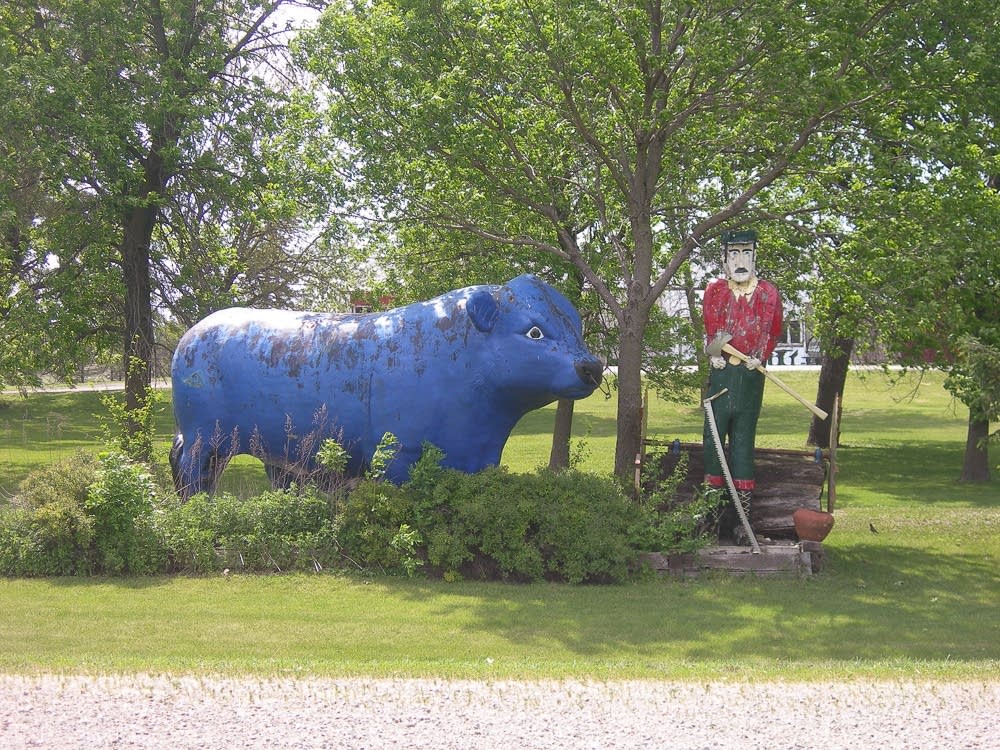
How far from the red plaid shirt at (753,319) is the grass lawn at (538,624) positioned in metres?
2.25

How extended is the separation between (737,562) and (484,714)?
5041 millimetres

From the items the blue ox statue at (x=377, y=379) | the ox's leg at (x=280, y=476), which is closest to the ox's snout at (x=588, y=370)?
the blue ox statue at (x=377, y=379)

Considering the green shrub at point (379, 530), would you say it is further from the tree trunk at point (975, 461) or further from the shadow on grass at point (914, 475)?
the tree trunk at point (975, 461)

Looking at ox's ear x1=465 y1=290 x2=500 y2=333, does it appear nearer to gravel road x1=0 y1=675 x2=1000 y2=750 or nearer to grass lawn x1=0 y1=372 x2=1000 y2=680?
grass lawn x1=0 y1=372 x2=1000 y2=680

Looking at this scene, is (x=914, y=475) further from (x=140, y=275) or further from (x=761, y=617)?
(x=140, y=275)

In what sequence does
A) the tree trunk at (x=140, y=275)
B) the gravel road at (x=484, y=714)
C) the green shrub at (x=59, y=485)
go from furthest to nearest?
the tree trunk at (x=140, y=275)
the green shrub at (x=59, y=485)
the gravel road at (x=484, y=714)

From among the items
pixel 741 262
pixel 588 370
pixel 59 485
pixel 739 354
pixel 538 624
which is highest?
pixel 741 262

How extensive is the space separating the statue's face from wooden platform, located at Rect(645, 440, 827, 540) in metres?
1.86

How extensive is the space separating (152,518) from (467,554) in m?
2.93

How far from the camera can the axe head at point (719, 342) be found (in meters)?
10.6

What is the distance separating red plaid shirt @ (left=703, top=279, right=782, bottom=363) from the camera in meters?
10.6

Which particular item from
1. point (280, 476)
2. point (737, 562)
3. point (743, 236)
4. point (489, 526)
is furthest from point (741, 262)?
point (280, 476)

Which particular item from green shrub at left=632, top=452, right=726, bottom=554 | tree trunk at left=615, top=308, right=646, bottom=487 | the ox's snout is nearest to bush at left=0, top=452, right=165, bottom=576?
the ox's snout

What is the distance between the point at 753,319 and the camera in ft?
35.0
